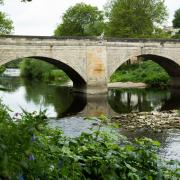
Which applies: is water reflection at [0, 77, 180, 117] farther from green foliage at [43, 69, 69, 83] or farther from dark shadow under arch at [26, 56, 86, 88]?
green foliage at [43, 69, 69, 83]

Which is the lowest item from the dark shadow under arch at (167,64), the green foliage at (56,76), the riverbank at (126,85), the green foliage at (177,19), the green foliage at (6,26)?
the riverbank at (126,85)

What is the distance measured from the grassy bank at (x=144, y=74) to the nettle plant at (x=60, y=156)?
38.7 metres

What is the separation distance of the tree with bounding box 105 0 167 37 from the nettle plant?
149 ft

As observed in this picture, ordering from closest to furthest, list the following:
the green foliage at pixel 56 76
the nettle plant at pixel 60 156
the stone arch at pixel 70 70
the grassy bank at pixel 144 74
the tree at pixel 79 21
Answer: the nettle plant at pixel 60 156 < the stone arch at pixel 70 70 < the grassy bank at pixel 144 74 < the green foliage at pixel 56 76 < the tree at pixel 79 21

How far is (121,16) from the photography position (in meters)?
50.8

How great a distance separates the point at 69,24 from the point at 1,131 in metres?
60.7

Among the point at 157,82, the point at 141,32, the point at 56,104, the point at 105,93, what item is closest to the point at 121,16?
the point at 141,32

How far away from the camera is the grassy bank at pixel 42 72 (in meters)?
54.8

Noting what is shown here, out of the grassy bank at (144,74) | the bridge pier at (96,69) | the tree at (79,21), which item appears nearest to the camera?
the bridge pier at (96,69)

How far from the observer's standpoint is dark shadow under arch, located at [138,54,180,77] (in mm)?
38381

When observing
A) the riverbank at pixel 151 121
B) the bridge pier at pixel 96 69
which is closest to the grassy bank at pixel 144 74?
the bridge pier at pixel 96 69

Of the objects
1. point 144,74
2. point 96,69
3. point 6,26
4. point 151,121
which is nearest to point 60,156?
point 151,121

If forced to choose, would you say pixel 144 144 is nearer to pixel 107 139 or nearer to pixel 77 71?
pixel 107 139

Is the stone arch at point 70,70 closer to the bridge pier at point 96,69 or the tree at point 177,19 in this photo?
the bridge pier at point 96,69
